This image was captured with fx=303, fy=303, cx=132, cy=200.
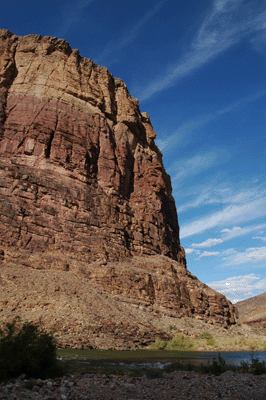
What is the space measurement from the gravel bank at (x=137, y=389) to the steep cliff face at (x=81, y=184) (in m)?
25.4

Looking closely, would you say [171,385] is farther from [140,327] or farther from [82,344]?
[140,327]

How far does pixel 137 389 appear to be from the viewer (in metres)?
9.27

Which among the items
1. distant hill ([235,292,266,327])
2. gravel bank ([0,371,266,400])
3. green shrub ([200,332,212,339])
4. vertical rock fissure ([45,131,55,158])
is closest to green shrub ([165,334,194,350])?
green shrub ([200,332,212,339])

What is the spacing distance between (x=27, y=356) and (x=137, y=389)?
3.74m

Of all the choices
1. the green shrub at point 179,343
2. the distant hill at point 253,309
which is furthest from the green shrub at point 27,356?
the distant hill at point 253,309

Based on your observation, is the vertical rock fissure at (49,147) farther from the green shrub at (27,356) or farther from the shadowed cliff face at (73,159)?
the green shrub at (27,356)

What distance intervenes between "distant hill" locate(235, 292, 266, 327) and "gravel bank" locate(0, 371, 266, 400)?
246 feet

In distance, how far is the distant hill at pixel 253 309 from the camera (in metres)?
78.3

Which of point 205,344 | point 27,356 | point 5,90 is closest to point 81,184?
point 5,90

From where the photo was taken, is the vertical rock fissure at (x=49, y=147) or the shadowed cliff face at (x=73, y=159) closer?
the shadowed cliff face at (x=73, y=159)

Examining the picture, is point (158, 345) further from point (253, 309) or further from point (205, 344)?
point (253, 309)

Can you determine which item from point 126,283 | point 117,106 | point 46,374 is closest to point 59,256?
point 126,283

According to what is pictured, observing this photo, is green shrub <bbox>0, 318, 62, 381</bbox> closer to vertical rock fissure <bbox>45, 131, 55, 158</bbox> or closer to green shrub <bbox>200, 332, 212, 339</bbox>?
green shrub <bbox>200, 332, 212, 339</bbox>

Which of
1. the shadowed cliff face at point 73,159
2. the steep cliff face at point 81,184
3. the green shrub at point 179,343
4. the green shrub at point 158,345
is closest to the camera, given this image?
the green shrub at point 158,345
